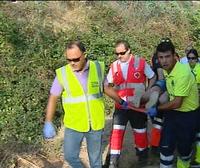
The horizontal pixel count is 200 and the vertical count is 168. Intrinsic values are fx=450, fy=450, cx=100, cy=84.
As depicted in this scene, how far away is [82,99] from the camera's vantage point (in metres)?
4.99

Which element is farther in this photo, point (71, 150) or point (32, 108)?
point (32, 108)

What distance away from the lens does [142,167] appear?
6.30 m

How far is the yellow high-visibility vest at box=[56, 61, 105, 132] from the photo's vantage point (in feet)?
16.3

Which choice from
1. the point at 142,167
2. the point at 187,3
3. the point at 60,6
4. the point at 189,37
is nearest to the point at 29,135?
the point at 142,167

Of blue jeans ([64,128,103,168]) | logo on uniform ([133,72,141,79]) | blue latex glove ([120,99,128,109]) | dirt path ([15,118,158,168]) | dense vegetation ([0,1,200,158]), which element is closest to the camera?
blue jeans ([64,128,103,168])

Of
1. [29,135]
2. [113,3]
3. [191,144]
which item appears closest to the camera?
[191,144]

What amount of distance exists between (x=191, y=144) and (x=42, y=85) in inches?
153

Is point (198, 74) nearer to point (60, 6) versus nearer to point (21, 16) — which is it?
point (21, 16)

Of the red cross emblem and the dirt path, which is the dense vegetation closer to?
the dirt path

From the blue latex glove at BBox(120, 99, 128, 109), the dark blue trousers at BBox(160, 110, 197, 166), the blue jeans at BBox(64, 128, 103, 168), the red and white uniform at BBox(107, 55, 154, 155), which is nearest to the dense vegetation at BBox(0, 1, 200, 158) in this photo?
the red and white uniform at BBox(107, 55, 154, 155)

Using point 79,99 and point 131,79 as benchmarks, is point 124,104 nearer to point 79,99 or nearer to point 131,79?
point 131,79

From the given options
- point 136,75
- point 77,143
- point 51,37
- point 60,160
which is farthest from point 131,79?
point 51,37

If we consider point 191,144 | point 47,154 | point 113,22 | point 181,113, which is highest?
point 113,22

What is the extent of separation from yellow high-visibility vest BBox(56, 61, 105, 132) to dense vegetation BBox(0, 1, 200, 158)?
7.88 ft
